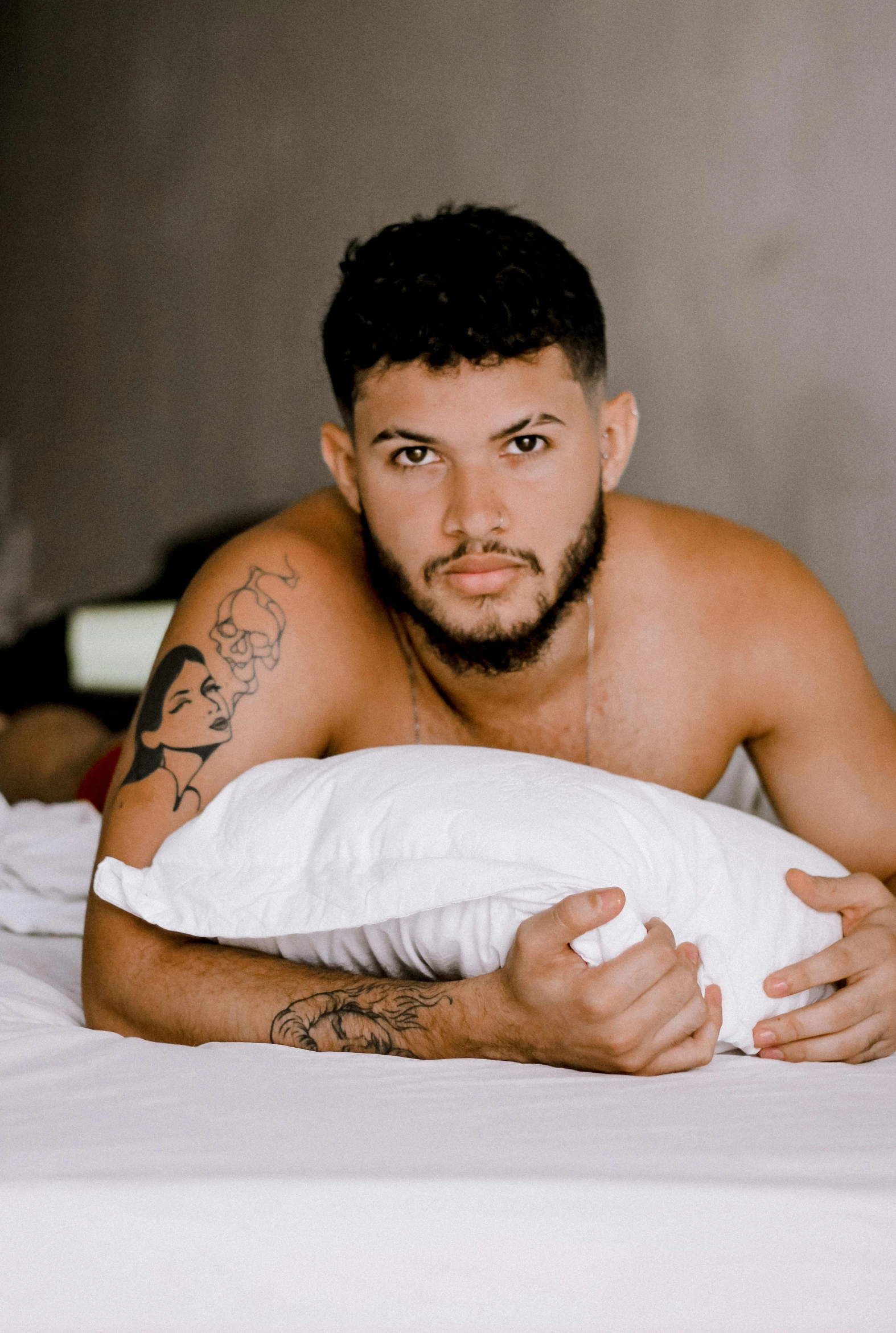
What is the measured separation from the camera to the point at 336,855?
31.5 inches

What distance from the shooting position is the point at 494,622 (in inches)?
45.2

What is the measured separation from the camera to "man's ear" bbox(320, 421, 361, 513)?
1240 millimetres

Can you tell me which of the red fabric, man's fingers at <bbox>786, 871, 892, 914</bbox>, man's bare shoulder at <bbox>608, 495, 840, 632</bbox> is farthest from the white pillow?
the red fabric

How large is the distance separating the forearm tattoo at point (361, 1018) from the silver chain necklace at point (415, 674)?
479mm

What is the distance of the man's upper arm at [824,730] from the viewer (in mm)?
1211

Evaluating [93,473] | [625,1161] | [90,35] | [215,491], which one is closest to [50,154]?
[90,35]

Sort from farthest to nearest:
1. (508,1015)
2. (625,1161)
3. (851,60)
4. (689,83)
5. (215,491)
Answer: (215,491) → (689,83) → (851,60) → (508,1015) → (625,1161)

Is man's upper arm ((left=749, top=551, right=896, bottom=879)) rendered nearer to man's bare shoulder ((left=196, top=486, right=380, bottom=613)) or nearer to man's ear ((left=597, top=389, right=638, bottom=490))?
man's ear ((left=597, top=389, right=638, bottom=490))

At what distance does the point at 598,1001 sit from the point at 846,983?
272 mm

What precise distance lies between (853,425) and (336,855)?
1.27 metres

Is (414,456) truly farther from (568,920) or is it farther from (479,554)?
(568,920)

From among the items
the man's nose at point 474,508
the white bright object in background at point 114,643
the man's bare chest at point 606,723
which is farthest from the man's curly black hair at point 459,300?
the white bright object in background at point 114,643

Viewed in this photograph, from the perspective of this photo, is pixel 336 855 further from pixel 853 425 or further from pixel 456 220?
pixel 853 425

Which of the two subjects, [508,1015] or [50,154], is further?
[50,154]
